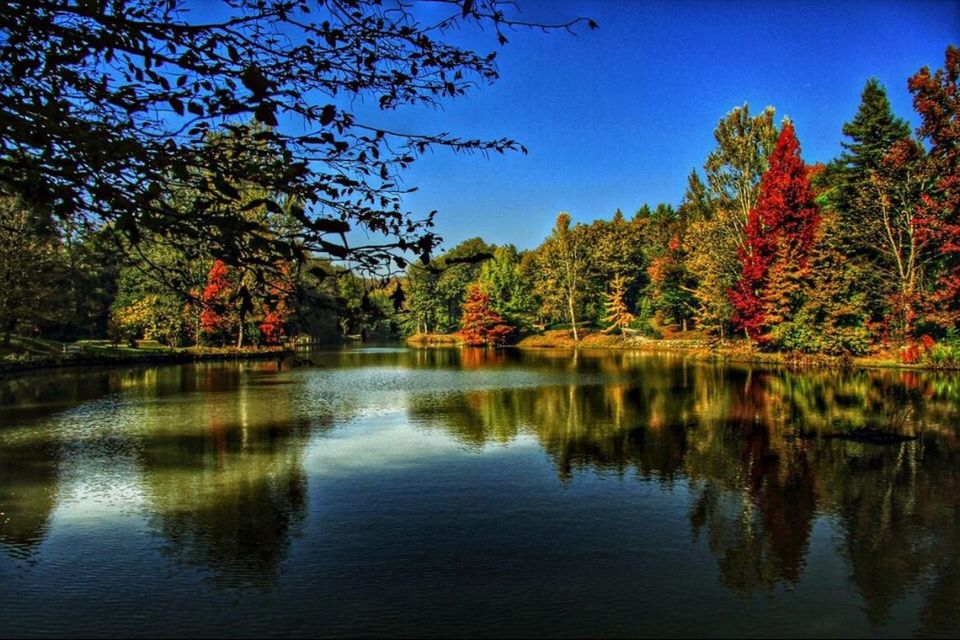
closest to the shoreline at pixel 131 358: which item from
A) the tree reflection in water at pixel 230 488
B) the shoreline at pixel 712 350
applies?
the tree reflection in water at pixel 230 488

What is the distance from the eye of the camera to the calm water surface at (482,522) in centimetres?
732

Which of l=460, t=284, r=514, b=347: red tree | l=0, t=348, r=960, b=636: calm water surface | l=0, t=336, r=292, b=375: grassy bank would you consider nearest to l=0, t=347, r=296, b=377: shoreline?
l=0, t=336, r=292, b=375: grassy bank

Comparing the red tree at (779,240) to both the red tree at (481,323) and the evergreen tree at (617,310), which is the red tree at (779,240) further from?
the red tree at (481,323)

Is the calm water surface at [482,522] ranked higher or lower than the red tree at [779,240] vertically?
lower

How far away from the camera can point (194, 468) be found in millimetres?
13984

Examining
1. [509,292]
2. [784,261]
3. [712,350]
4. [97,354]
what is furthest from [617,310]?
[97,354]

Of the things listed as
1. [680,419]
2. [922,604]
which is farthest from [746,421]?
[922,604]

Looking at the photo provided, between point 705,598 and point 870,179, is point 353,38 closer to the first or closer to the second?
point 705,598

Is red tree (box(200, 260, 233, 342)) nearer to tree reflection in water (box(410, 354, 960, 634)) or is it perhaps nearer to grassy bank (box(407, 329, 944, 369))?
tree reflection in water (box(410, 354, 960, 634))

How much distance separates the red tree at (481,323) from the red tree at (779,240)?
1249 inches

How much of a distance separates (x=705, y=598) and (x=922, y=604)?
88.9 inches

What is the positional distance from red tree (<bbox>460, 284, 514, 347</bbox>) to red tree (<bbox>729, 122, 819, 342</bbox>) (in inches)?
1249

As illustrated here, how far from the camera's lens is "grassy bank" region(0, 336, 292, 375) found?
119 ft

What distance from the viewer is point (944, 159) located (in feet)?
113
